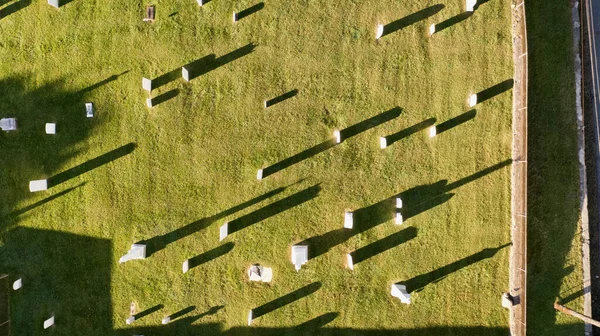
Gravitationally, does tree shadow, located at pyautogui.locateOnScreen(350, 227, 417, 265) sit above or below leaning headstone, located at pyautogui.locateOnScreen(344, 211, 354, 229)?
below

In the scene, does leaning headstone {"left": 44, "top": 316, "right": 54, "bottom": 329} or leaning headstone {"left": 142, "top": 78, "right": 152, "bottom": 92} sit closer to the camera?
leaning headstone {"left": 142, "top": 78, "right": 152, "bottom": 92}

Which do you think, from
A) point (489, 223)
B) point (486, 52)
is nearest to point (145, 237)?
point (489, 223)

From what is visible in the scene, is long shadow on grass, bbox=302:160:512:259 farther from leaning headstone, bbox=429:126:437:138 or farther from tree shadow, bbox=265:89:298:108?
tree shadow, bbox=265:89:298:108

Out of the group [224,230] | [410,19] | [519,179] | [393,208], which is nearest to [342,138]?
[393,208]

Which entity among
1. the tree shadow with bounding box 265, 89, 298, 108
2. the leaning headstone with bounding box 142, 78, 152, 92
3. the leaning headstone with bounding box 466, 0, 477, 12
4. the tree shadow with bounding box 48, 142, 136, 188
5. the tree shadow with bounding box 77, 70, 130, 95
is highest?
the leaning headstone with bounding box 466, 0, 477, 12

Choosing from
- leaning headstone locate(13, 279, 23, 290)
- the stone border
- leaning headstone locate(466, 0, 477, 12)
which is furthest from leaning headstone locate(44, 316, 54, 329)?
leaning headstone locate(466, 0, 477, 12)

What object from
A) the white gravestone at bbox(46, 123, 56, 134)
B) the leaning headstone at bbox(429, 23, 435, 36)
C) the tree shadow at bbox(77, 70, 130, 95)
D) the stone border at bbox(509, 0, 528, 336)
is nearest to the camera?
the stone border at bbox(509, 0, 528, 336)

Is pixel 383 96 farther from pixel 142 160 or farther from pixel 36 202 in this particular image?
pixel 36 202

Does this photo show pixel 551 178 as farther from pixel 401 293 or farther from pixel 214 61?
pixel 214 61

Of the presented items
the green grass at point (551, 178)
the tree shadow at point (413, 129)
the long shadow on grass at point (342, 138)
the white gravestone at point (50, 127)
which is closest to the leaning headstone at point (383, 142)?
the tree shadow at point (413, 129)
